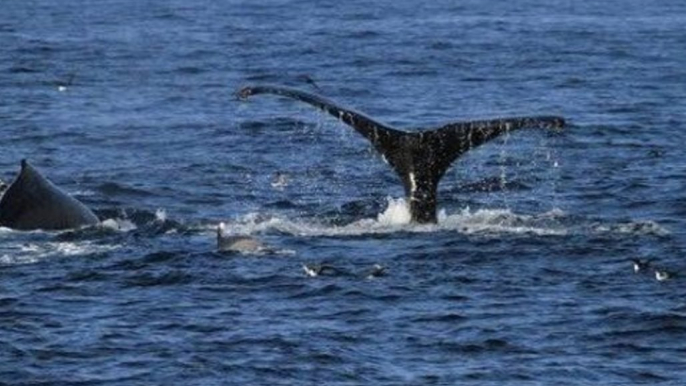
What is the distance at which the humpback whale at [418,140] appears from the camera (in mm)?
21578

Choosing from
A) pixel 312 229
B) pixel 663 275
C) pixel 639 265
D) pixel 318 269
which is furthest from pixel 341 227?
pixel 663 275

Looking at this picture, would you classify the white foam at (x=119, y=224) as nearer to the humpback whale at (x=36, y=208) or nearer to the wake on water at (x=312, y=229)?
the wake on water at (x=312, y=229)

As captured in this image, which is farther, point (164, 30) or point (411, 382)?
point (164, 30)

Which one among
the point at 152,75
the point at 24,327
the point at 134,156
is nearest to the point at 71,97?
the point at 152,75

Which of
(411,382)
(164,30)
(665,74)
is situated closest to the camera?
(411,382)

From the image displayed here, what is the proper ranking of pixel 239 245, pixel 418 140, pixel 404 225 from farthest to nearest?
pixel 404 225 < pixel 239 245 < pixel 418 140

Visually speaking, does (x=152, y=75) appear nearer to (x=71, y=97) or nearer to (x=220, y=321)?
(x=71, y=97)

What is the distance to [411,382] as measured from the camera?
57.3ft

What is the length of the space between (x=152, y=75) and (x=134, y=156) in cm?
1573

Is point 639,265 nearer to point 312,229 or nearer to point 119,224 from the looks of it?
point 312,229

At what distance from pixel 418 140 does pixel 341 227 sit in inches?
100

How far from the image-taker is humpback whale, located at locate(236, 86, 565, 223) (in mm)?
21578

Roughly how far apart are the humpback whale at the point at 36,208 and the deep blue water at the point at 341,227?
31cm

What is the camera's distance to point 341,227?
24.4 meters
